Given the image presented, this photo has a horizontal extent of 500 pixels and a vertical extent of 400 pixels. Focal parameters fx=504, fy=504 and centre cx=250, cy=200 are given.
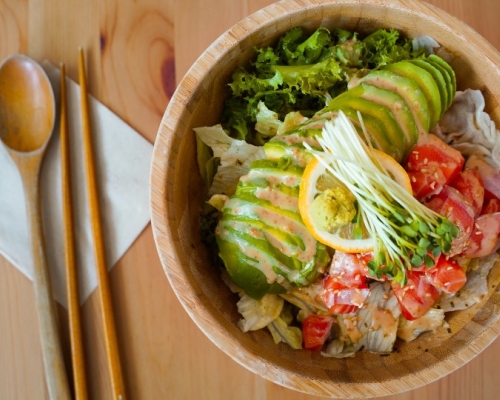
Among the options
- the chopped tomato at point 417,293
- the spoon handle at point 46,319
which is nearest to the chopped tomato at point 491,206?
the chopped tomato at point 417,293

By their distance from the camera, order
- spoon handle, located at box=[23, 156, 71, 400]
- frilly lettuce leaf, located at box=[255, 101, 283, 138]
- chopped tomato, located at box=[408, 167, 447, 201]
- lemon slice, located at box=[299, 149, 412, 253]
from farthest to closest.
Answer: spoon handle, located at box=[23, 156, 71, 400] < frilly lettuce leaf, located at box=[255, 101, 283, 138] < chopped tomato, located at box=[408, 167, 447, 201] < lemon slice, located at box=[299, 149, 412, 253]

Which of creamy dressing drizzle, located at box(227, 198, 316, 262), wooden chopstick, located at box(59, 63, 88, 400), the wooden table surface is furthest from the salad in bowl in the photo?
wooden chopstick, located at box(59, 63, 88, 400)

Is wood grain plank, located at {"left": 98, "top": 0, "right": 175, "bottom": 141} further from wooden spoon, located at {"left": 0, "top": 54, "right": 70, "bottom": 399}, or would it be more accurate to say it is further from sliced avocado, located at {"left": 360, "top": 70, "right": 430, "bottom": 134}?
sliced avocado, located at {"left": 360, "top": 70, "right": 430, "bottom": 134}

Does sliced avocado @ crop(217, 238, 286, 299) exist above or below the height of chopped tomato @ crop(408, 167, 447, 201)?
below

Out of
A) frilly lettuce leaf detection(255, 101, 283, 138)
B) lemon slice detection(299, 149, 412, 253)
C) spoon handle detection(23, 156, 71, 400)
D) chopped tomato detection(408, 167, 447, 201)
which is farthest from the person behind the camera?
spoon handle detection(23, 156, 71, 400)

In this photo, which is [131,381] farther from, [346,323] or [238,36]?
[238,36]

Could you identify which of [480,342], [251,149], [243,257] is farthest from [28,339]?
[480,342]

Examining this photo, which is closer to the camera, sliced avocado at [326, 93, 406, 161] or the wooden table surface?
sliced avocado at [326, 93, 406, 161]
